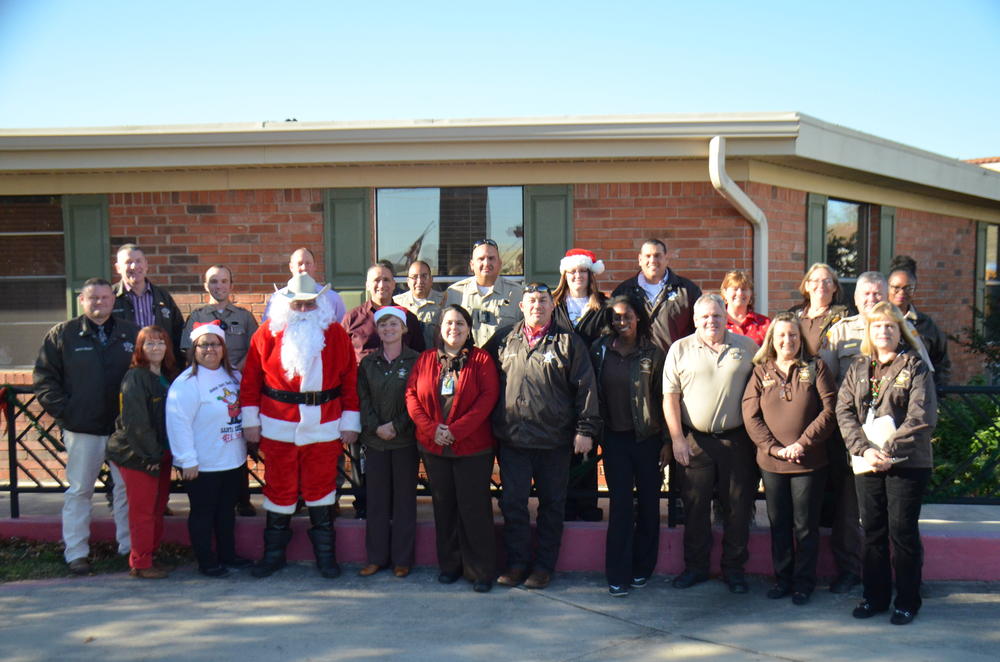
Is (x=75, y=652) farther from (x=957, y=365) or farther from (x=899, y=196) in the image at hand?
(x=957, y=365)

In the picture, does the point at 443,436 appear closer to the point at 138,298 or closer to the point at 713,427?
the point at 713,427

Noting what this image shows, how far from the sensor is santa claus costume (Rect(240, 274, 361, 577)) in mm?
5070

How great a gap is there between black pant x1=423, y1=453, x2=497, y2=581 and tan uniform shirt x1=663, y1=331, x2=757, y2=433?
3.93 ft

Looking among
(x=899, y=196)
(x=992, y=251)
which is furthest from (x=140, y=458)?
(x=992, y=251)

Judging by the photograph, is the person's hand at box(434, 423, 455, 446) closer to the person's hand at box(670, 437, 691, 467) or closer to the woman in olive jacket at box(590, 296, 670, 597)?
the woman in olive jacket at box(590, 296, 670, 597)

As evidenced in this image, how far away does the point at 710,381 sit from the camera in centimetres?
472

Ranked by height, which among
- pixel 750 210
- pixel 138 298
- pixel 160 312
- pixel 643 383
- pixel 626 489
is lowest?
pixel 626 489

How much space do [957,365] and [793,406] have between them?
265 inches

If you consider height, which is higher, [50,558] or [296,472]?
[296,472]

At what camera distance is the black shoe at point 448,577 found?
5.03 m

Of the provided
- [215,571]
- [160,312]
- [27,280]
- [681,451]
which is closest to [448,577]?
[215,571]

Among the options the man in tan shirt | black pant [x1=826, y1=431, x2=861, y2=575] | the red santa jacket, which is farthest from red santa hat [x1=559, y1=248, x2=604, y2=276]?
black pant [x1=826, y1=431, x2=861, y2=575]

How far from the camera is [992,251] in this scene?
11.9 metres

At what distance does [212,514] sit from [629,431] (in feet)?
8.48
